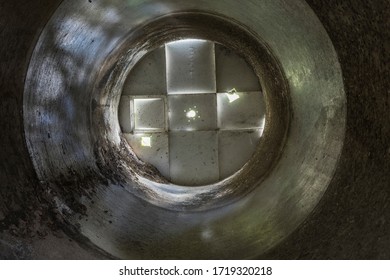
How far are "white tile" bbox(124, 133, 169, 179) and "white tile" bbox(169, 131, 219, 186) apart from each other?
0.23 feet

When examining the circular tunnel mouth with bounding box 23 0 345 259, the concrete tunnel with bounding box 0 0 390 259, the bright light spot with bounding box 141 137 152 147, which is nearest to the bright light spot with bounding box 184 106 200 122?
the bright light spot with bounding box 141 137 152 147

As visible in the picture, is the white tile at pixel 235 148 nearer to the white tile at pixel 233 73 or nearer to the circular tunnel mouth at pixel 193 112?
the circular tunnel mouth at pixel 193 112

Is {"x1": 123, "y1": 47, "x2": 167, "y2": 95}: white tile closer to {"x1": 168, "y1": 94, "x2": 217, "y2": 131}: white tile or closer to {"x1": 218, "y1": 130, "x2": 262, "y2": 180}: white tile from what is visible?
{"x1": 168, "y1": 94, "x2": 217, "y2": 131}: white tile

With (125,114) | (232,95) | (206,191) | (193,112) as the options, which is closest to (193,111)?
(193,112)

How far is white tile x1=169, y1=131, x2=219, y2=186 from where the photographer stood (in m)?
5.09

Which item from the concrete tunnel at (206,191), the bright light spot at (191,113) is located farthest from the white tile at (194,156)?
the concrete tunnel at (206,191)

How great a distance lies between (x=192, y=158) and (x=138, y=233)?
7.98 ft

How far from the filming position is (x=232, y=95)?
16.8 ft

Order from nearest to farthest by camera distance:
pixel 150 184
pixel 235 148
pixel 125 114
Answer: pixel 150 184 → pixel 125 114 → pixel 235 148

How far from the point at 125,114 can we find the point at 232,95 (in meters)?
1.25

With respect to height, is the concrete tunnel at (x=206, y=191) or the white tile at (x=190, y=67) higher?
the white tile at (x=190, y=67)

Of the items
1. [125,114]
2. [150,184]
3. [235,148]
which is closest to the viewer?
[150,184]

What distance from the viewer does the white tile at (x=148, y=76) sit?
5.10 m

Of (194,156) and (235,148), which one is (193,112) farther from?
(235,148)
